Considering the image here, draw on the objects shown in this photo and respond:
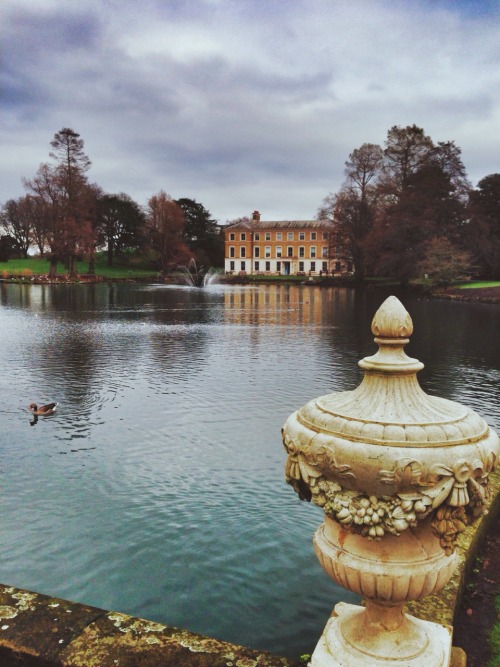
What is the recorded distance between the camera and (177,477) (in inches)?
322

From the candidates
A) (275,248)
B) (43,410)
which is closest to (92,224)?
(275,248)

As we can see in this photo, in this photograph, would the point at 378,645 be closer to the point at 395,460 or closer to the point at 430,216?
the point at 395,460

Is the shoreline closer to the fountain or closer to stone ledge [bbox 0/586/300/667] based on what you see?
the fountain

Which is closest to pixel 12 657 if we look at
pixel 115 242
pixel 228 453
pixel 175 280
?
pixel 228 453

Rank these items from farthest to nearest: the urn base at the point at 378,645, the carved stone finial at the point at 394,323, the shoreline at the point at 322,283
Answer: the shoreline at the point at 322,283
the carved stone finial at the point at 394,323
the urn base at the point at 378,645

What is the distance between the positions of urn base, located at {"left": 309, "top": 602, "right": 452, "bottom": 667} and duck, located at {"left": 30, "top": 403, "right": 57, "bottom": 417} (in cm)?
919

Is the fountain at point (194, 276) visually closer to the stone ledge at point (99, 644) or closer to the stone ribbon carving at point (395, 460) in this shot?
the stone ledge at point (99, 644)

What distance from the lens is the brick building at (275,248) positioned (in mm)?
102125

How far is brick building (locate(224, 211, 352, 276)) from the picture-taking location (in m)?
102

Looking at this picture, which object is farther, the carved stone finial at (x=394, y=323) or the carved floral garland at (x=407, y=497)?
the carved stone finial at (x=394, y=323)

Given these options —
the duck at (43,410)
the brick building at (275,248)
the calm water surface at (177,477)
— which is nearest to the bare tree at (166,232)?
the brick building at (275,248)

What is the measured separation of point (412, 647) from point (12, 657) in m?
2.09

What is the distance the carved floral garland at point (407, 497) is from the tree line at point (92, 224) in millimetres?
70107

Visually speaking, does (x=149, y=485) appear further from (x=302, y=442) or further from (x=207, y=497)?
(x=302, y=442)
